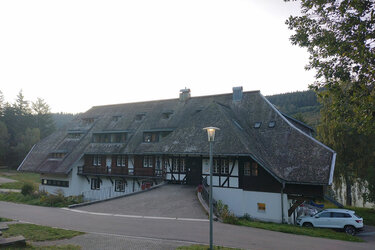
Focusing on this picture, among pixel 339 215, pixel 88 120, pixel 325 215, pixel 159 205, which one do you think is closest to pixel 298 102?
pixel 88 120

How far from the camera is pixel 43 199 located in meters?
23.7

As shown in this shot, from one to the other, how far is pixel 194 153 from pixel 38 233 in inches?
494

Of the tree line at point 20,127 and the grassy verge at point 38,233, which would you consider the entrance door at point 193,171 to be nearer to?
the grassy verge at point 38,233

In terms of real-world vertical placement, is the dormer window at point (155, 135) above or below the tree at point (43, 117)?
below

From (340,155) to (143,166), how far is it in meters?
20.7

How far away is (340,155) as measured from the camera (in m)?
28.4

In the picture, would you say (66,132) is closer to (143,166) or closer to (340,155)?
(143,166)

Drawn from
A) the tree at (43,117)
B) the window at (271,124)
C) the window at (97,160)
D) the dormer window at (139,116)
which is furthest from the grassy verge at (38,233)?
the tree at (43,117)

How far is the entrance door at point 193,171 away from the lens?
23994 millimetres

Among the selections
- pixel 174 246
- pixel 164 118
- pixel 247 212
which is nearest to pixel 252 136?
pixel 247 212

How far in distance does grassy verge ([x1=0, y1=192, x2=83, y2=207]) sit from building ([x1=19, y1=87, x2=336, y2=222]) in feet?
13.8

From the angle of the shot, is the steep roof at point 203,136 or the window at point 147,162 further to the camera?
the window at point 147,162

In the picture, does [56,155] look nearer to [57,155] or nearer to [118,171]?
[57,155]

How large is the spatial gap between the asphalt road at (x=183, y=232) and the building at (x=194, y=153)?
6893 millimetres
